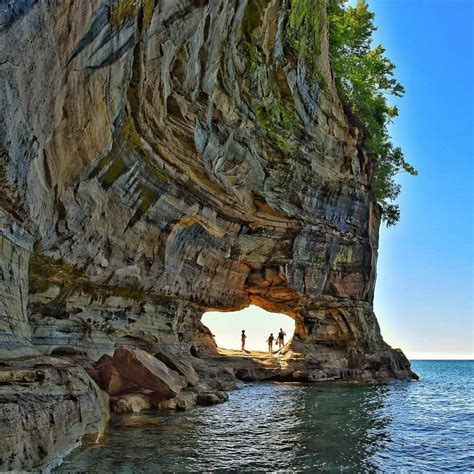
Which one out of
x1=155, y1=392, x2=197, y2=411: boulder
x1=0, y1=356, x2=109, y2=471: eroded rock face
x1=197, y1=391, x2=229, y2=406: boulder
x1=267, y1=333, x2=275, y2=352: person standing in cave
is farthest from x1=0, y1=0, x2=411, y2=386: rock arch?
x1=267, y1=333, x2=275, y2=352: person standing in cave

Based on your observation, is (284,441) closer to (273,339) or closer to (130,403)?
(130,403)

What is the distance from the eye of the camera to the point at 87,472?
22.6 ft

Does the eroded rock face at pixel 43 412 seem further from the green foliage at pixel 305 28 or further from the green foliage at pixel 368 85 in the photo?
the green foliage at pixel 368 85

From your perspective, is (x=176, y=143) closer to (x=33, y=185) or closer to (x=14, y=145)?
(x=33, y=185)

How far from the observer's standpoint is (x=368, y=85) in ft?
114

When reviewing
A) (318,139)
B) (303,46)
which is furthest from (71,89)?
(318,139)

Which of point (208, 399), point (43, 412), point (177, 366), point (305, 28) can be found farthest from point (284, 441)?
point (305, 28)

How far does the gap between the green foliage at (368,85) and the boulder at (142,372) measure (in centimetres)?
2437

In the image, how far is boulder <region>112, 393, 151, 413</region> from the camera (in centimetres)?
1209

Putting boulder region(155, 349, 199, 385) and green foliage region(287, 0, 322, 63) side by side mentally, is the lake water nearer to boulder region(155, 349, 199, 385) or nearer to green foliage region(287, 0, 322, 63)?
boulder region(155, 349, 199, 385)

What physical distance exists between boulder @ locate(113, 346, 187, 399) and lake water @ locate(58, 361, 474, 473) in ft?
3.74

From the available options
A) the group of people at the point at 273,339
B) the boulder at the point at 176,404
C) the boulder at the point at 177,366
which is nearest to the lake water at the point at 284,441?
the boulder at the point at 176,404

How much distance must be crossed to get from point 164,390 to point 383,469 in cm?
729

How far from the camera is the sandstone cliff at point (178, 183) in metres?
10.3
